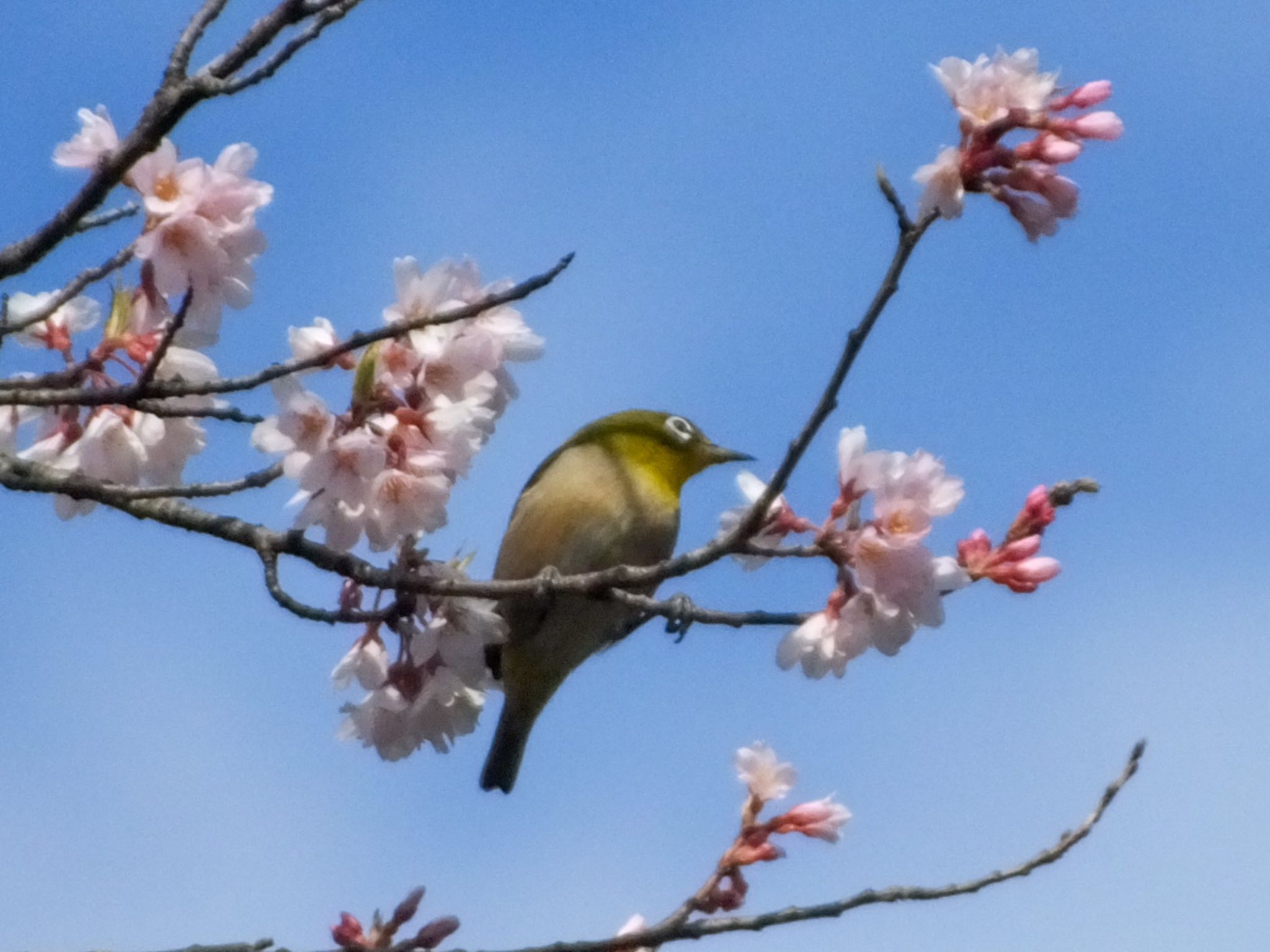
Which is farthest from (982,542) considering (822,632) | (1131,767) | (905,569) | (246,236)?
(246,236)

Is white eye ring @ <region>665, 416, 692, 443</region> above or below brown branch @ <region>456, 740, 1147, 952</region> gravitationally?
above

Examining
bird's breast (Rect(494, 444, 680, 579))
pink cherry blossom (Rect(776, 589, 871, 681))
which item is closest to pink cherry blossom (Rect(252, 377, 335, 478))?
pink cherry blossom (Rect(776, 589, 871, 681))

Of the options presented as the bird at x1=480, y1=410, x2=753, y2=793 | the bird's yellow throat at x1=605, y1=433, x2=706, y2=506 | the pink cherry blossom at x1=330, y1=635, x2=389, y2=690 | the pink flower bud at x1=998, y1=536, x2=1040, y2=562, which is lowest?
the pink flower bud at x1=998, y1=536, x2=1040, y2=562

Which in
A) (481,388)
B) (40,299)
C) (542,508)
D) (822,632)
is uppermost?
(542,508)

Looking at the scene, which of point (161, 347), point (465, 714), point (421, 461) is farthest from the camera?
point (465, 714)

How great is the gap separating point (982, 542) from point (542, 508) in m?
3.38

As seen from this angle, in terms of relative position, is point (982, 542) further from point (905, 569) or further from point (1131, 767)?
point (1131, 767)

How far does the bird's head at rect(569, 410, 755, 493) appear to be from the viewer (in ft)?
26.7

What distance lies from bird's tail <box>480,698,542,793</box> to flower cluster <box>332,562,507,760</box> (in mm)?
2858

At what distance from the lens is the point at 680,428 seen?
8.46 metres

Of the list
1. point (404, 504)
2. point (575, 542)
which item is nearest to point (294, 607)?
point (404, 504)

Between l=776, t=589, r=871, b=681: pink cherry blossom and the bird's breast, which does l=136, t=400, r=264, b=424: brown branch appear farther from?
the bird's breast

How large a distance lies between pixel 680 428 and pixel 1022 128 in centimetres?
452

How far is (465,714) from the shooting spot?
5.04m
